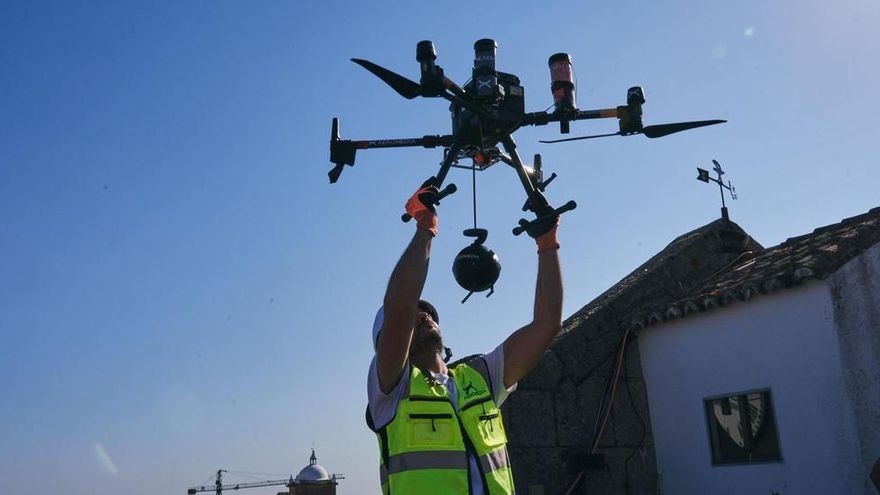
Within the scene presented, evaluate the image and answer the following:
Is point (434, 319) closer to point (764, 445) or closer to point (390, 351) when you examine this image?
point (390, 351)

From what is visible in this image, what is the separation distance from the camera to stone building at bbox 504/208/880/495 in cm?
749

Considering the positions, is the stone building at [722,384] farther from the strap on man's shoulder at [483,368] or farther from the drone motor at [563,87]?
the drone motor at [563,87]

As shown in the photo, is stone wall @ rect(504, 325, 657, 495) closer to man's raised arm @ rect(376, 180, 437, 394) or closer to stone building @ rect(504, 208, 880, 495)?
stone building @ rect(504, 208, 880, 495)

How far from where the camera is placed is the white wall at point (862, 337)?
286 inches

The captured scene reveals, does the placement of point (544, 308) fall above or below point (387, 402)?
above

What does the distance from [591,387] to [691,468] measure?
1.29 meters

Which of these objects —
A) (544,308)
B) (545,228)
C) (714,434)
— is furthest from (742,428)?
(545,228)

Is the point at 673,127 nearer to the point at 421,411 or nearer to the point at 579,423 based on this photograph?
the point at 421,411

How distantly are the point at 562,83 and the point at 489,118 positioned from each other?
1.61 feet

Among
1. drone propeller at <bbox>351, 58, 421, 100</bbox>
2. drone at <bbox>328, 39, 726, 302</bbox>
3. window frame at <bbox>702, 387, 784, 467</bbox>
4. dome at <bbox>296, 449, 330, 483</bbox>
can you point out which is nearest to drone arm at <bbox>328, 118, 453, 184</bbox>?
drone at <bbox>328, 39, 726, 302</bbox>

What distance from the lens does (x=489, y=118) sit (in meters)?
3.62

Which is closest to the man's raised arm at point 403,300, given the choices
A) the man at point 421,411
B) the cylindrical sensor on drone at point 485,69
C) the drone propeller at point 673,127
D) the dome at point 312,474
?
the man at point 421,411

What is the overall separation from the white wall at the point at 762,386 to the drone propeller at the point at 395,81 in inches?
217

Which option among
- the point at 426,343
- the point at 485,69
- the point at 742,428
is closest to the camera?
the point at 485,69
